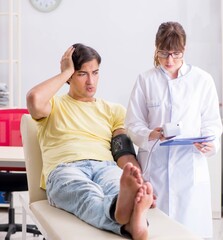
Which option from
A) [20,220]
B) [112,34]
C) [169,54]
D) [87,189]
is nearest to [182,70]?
[169,54]

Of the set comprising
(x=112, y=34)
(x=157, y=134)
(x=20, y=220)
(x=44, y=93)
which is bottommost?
(x=20, y=220)

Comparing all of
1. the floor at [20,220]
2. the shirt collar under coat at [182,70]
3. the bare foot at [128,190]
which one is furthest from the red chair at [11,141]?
the bare foot at [128,190]

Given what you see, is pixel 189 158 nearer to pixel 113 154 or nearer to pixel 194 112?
pixel 194 112

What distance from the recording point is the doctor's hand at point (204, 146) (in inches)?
94.9

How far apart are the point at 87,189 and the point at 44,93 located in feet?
1.63

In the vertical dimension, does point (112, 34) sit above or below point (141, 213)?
above

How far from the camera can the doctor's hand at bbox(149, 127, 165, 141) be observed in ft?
7.68

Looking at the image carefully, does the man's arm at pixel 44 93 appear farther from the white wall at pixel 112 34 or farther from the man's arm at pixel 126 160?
the white wall at pixel 112 34

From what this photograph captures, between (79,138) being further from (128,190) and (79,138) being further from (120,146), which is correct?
(128,190)

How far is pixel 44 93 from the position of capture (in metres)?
2.52

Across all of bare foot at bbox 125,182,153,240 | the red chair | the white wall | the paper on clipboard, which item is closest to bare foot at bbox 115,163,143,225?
bare foot at bbox 125,182,153,240

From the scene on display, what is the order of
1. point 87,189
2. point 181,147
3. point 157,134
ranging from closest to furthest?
point 87,189, point 157,134, point 181,147

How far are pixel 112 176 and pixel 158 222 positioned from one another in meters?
0.33

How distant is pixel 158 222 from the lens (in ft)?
7.13
